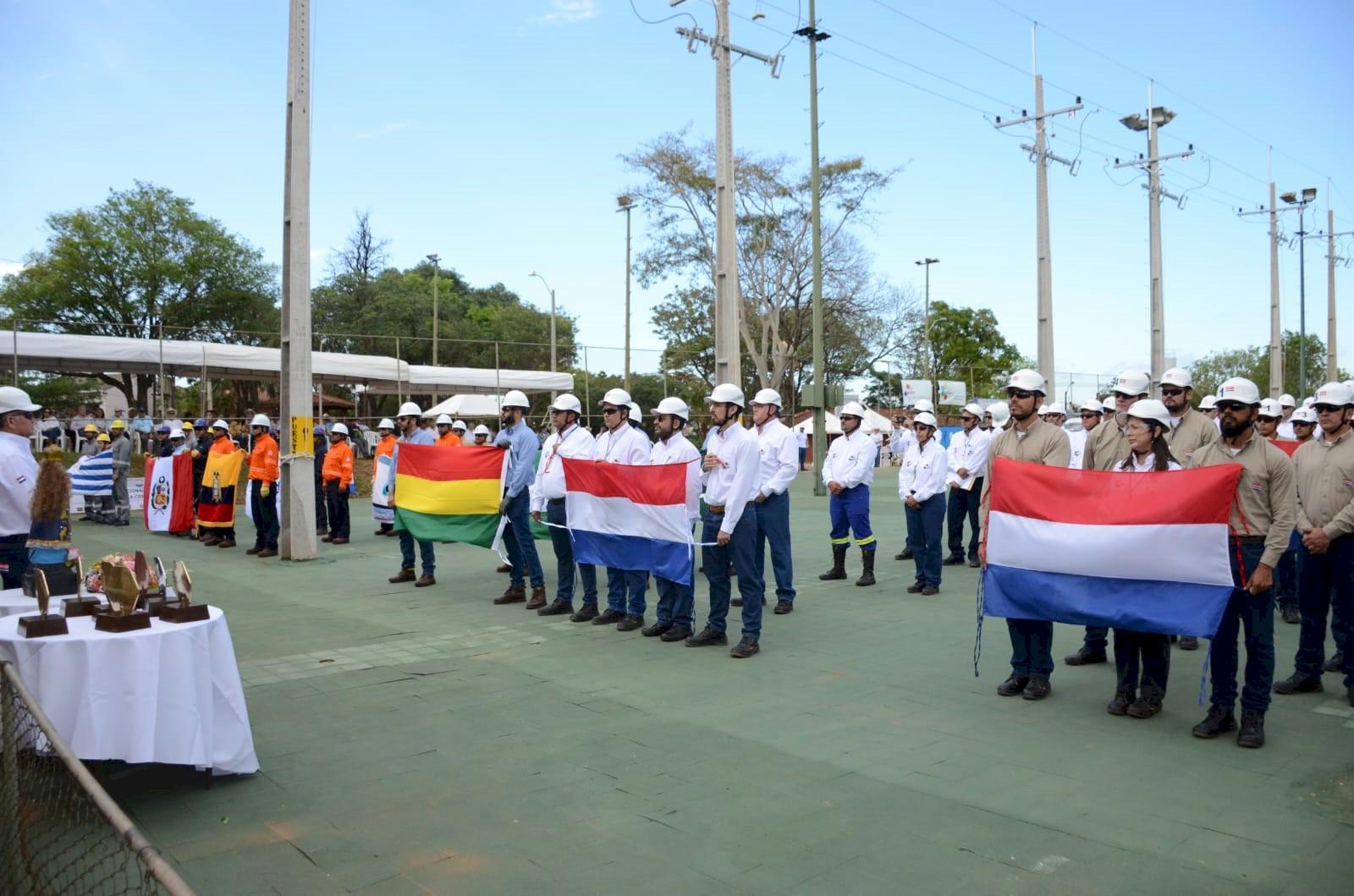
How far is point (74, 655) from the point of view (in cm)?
471

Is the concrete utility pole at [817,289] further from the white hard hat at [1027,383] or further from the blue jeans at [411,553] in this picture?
the white hard hat at [1027,383]

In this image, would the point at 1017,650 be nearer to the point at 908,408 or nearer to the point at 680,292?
the point at 908,408

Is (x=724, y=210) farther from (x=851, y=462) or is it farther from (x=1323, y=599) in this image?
(x=1323, y=599)

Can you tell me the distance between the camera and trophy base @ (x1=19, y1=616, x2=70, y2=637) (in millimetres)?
4781

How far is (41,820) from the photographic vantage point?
4.19m

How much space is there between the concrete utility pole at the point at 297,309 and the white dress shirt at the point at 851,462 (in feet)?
23.4

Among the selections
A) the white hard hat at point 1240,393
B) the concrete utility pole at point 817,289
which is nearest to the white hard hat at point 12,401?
the white hard hat at point 1240,393

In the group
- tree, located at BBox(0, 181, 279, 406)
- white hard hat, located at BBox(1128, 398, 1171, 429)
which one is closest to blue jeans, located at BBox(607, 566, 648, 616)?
white hard hat, located at BBox(1128, 398, 1171, 429)

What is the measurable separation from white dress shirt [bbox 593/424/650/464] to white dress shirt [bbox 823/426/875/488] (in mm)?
2852

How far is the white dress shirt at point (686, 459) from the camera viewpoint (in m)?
8.75

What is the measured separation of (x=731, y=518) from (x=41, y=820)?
512 centimetres

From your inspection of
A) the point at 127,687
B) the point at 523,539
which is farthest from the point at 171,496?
the point at 127,687

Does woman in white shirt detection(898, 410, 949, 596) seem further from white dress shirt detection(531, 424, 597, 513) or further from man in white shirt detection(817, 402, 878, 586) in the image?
white dress shirt detection(531, 424, 597, 513)

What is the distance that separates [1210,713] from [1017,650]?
1275 mm
